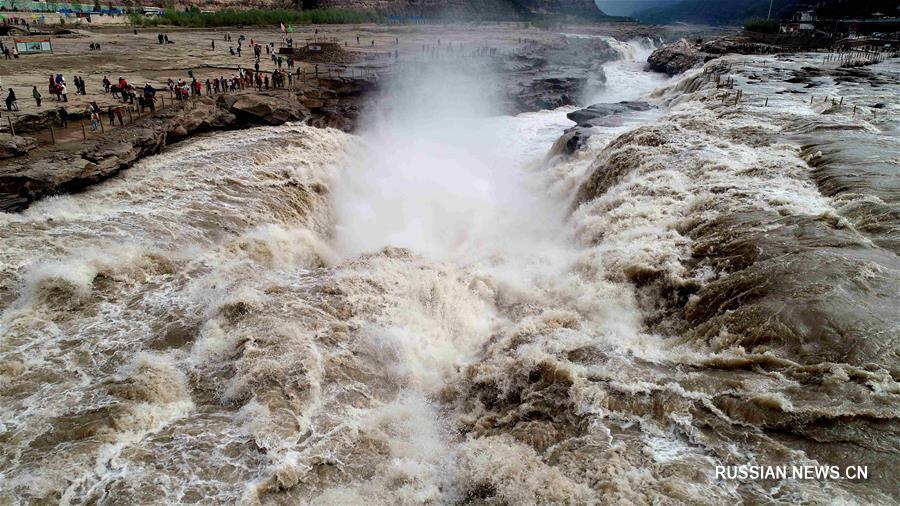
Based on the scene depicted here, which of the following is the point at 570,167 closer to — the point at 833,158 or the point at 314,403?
the point at 833,158

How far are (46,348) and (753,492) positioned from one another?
9.97 metres

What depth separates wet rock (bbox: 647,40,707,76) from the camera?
39906 millimetres

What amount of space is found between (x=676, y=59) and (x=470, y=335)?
41132 millimetres

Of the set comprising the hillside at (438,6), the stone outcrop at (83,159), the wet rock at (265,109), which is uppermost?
the hillside at (438,6)

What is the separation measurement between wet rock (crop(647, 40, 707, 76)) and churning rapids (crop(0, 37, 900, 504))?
2635cm

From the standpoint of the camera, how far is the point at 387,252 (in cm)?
1178

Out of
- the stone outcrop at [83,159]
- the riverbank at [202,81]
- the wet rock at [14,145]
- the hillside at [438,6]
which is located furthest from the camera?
the hillside at [438,6]

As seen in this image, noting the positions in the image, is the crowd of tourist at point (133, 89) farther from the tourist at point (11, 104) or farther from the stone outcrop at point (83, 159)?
the stone outcrop at point (83, 159)

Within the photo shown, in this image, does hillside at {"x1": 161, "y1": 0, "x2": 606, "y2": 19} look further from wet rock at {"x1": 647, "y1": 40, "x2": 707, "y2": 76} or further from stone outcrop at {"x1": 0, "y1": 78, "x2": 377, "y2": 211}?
stone outcrop at {"x1": 0, "y1": 78, "x2": 377, "y2": 211}

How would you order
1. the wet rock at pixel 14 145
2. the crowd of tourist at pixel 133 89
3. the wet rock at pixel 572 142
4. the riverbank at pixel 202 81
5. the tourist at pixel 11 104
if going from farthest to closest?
the wet rock at pixel 572 142 < the crowd of tourist at pixel 133 89 < the tourist at pixel 11 104 < the riverbank at pixel 202 81 < the wet rock at pixel 14 145

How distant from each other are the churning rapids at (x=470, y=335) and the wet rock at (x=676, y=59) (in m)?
→ 26.3

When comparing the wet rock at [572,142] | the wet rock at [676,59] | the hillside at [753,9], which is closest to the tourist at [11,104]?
the wet rock at [572,142]

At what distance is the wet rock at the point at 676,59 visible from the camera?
1571 inches

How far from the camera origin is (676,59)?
1657 inches
